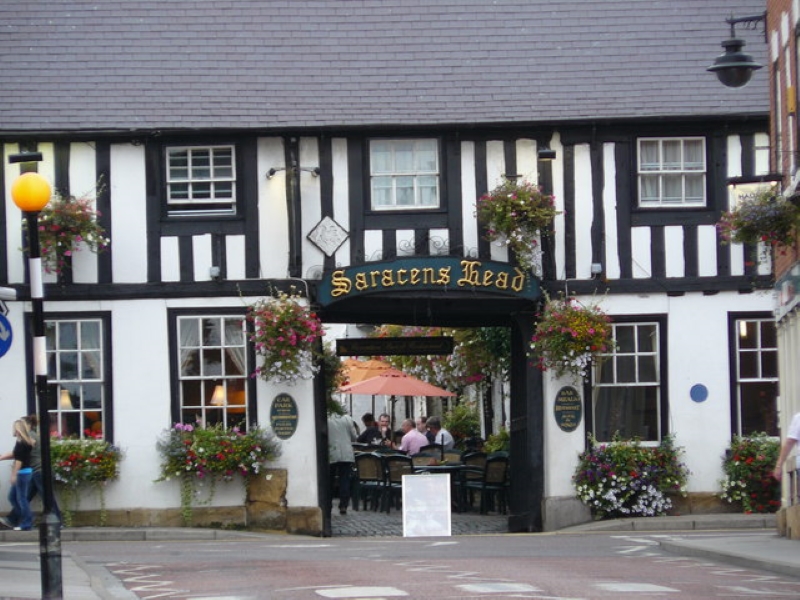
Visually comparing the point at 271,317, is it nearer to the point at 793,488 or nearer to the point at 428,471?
the point at 428,471

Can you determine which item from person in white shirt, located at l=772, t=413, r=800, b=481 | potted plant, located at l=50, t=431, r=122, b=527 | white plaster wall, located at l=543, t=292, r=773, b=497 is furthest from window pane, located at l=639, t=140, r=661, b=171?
potted plant, located at l=50, t=431, r=122, b=527

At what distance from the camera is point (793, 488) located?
61.9 ft

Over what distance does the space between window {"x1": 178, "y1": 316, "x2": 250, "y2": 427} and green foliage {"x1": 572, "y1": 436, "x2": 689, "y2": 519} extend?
15.9 feet

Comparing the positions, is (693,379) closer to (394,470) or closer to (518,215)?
(518,215)

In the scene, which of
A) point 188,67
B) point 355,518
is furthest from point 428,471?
point 188,67

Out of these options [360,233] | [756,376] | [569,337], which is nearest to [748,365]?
[756,376]

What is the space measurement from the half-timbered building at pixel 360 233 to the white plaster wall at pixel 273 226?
0.09 feet

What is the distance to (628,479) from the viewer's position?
22.6 m

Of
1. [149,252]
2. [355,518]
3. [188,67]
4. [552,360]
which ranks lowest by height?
[355,518]

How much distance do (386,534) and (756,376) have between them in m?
5.67

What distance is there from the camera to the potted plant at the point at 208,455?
22.4 metres

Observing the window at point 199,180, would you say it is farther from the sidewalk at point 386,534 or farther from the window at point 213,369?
the sidewalk at point 386,534

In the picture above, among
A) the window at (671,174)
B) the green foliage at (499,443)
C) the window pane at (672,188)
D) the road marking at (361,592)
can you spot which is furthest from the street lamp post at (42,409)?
the green foliage at (499,443)

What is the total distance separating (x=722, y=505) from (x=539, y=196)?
5.04 m
